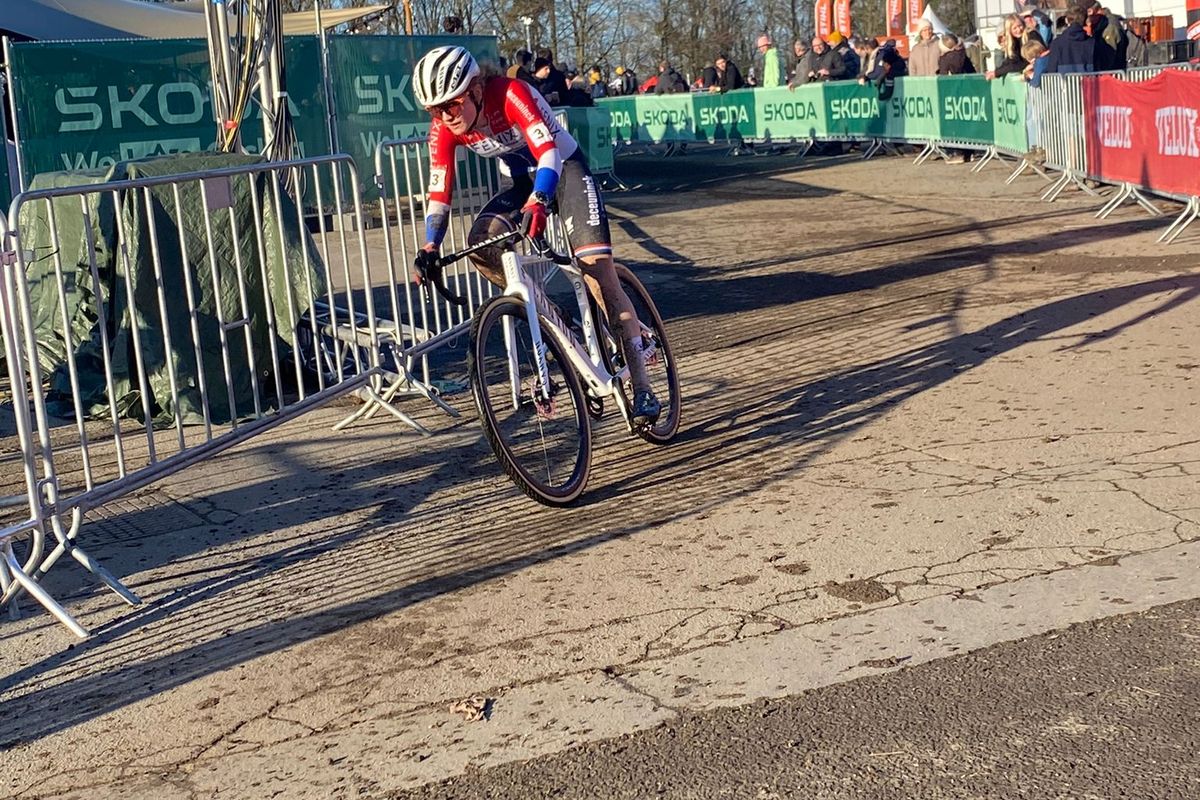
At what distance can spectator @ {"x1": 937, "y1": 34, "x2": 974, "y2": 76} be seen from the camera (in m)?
25.1

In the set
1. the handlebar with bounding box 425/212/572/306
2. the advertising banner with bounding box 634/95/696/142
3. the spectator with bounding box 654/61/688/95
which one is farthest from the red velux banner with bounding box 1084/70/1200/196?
the spectator with bounding box 654/61/688/95

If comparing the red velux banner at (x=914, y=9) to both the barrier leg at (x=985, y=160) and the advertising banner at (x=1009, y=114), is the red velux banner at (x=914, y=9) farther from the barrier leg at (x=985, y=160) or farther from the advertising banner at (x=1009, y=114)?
the advertising banner at (x=1009, y=114)

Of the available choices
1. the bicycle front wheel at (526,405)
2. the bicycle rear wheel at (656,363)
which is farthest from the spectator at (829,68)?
the bicycle front wheel at (526,405)

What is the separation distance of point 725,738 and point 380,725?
39.1 inches

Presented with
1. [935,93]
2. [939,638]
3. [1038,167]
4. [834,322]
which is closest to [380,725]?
[939,638]

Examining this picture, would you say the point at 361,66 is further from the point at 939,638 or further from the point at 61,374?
the point at 939,638

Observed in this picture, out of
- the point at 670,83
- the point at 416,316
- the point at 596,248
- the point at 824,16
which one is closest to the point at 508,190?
the point at 596,248

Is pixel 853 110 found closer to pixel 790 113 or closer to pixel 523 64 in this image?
pixel 790 113

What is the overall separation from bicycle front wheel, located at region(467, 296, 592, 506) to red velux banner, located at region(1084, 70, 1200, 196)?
889cm

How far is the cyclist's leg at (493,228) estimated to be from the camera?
271 inches

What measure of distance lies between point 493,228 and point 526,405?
40.5 inches

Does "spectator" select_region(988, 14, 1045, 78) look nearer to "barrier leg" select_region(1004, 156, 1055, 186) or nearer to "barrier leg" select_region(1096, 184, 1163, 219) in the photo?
"barrier leg" select_region(1004, 156, 1055, 186)

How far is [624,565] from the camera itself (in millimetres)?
5488

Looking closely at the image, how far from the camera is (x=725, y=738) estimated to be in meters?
3.96
